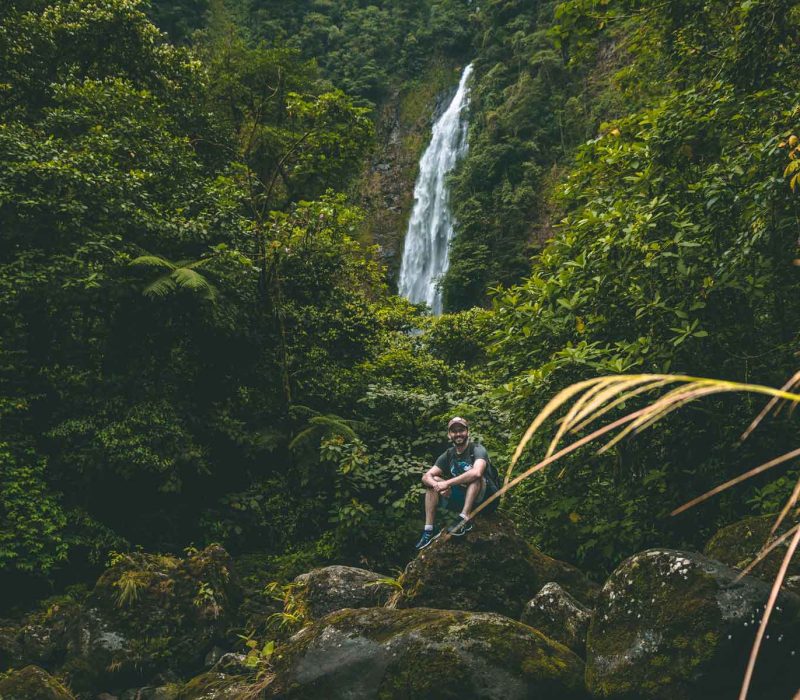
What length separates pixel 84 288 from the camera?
26.8 feet

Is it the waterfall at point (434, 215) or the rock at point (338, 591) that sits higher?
the waterfall at point (434, 215)

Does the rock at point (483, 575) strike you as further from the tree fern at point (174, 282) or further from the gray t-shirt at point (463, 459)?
the tree fern at point (174, 282)

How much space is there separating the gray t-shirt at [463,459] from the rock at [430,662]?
1.70 m

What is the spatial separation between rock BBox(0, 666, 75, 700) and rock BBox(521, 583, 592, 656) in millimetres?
3874

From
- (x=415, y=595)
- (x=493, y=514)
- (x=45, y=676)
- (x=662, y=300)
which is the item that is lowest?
(x=45, y=676)

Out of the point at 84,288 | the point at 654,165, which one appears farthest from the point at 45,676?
the point at 654,165

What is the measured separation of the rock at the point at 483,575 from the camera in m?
5.36

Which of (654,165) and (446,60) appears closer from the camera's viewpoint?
(654,165)

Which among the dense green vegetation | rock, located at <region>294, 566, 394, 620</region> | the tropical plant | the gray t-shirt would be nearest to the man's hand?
the gray t-shirt

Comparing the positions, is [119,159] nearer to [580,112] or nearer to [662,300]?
[662,300]

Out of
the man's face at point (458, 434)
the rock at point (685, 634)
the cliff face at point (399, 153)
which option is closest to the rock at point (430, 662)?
the rock at point (685, 634)

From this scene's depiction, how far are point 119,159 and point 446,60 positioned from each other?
124 ft

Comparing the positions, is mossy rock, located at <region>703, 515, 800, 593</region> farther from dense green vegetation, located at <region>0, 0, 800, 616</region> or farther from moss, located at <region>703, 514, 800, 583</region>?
dense green vegetation, located at <region>0, 0, 800, 616</region>

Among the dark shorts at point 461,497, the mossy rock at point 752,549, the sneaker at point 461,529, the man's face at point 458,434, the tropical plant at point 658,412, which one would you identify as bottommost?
the sneaker at point 461,529
